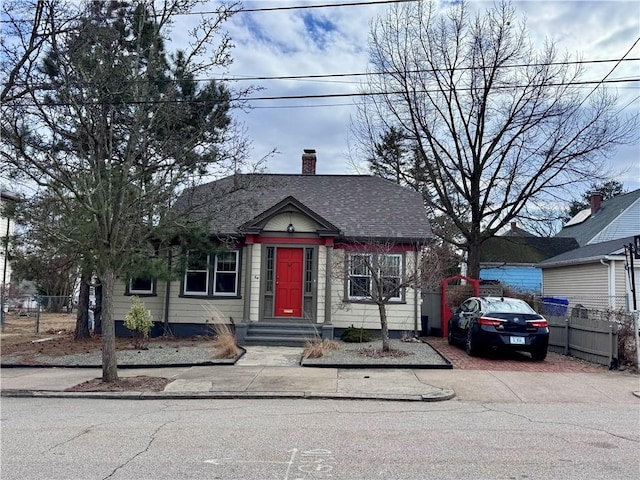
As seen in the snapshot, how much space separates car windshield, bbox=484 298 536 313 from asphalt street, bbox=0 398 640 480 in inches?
167

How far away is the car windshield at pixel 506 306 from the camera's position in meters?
12.2

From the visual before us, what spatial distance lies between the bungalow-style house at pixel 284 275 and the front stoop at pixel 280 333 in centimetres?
3

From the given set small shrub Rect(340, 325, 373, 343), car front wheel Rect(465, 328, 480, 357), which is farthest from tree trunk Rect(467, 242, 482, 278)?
car front wheel Rect(465, 328, 480, 357)

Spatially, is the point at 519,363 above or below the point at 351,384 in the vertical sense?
above

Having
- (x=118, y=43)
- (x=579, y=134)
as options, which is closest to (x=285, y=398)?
(x=118, y=43)

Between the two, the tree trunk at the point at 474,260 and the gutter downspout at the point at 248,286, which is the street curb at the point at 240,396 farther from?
the tree trunk at the point at 474,260

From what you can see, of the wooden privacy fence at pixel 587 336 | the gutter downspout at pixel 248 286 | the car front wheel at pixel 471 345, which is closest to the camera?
the wooden privacy fence at pixel 587 336

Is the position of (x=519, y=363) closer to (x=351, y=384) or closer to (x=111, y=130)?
(x=351, y=384)

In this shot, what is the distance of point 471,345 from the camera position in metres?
12.3

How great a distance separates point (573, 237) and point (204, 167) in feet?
99.9

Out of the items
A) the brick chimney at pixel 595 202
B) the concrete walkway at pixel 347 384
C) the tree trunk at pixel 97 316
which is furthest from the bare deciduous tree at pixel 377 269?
the brick chimney at pixel 595 202

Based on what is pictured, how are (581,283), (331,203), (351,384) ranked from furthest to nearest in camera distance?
(581,283) → (331,203) → (351,384)

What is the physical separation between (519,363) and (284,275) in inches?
292

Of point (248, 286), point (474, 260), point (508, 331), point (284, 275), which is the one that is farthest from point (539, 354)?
point (474, 260)
